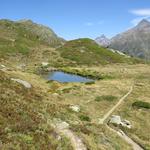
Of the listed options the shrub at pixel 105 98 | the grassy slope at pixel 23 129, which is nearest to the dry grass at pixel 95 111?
the shrub at pixel 105 98

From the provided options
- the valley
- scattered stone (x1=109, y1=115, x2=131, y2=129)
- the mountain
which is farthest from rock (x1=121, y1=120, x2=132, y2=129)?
the mountain

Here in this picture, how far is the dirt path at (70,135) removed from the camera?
2591cm

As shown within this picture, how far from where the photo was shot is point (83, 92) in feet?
209

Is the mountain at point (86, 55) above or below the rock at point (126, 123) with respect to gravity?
above

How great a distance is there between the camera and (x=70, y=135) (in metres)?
28.3

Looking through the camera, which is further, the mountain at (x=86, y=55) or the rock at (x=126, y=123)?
the mountain at (x=86, y=55)

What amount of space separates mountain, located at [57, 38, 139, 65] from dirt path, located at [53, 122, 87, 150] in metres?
108

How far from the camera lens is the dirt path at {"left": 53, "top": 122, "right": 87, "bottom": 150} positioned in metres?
25.9

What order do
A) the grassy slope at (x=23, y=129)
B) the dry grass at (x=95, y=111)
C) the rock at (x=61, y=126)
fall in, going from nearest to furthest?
the grassy slope at (x=23, y=129)
the rock at (x=61, y=126)
the dry grass at (x=95, y=111)

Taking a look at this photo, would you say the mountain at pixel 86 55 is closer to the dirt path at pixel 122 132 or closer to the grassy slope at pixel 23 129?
the dirt path at pixel 122 132

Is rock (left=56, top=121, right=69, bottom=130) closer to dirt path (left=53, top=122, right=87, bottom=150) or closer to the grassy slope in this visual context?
dirt path (left=53, top=122, right=87, bottom=150)

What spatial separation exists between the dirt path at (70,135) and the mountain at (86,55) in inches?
4271

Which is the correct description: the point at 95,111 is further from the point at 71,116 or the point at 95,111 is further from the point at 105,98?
the point at 71,116

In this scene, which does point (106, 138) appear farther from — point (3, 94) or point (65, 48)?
point (65, 48)
